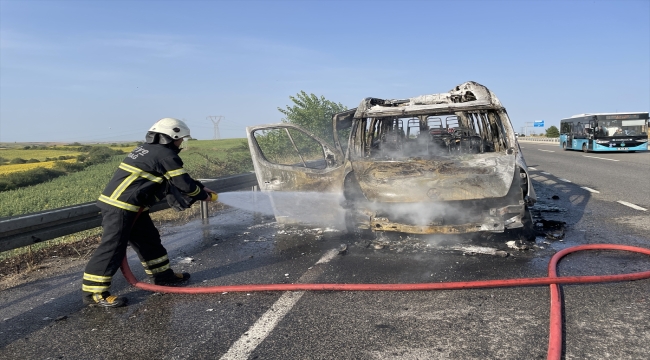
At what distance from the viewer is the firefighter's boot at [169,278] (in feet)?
14.4

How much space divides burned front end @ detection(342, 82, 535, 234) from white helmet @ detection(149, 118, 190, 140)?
196 cm

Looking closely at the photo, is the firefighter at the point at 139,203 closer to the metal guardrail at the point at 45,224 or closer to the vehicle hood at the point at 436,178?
the metal guardrail at the point at 45,224

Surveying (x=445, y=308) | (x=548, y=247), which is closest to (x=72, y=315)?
(x=445, y=308)

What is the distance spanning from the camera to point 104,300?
384 cm

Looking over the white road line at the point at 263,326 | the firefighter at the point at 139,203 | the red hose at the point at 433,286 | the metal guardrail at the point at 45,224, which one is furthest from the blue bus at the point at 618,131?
the metal guardrail at the point at 45,224

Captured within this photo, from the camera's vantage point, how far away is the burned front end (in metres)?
4.86

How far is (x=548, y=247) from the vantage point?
512 centimetres

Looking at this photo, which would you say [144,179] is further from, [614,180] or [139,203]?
[614,180]

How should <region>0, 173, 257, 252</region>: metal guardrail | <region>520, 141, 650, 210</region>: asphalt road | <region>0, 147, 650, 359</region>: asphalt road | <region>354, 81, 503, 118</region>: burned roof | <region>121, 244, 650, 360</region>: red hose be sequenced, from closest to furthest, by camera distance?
<region>0, 147, 650, 359</region>: asphalt road → <region>121, 244, 650, 360</region>: red hose → <region>0, 173, 257, 252</region>: metal guardrail → <region>354, 81, 503, 118</region>: burned roof → <region>520, 141, 650, 210</region>: asphalt road

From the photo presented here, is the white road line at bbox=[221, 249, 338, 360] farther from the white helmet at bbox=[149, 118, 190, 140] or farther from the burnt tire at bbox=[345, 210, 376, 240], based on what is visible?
the white helmet at bbox=[149, 118, 190, 140]

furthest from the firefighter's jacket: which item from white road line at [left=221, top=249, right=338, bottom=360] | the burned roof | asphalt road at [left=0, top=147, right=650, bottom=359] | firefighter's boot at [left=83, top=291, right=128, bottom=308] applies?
the burned roof

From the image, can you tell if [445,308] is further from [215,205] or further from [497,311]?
[215,205]

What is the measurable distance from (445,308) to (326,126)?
51.8 feet

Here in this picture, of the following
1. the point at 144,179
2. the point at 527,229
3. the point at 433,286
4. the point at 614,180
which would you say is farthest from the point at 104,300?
the point at 614,180
